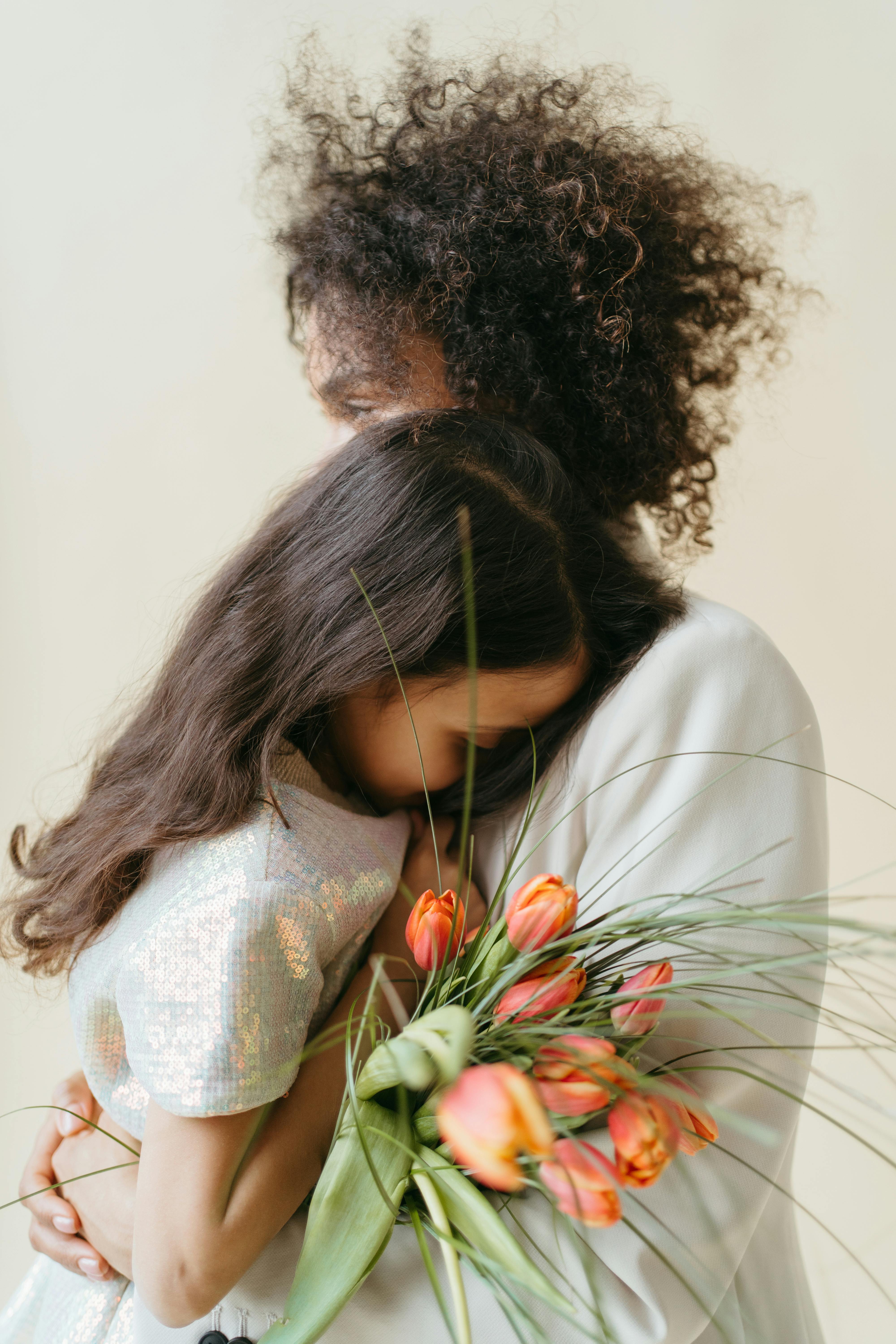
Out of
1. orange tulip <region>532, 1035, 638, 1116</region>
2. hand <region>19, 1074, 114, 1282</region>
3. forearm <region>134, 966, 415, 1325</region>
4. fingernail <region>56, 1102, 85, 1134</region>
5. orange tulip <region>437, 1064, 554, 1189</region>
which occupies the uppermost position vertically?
orange tulip <region>437, 1064, 554, 1189</region>

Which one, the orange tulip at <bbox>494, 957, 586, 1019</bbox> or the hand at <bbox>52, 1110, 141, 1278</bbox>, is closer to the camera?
the orange tulip at <bbox>494, 957, 586, 1019</bbox>

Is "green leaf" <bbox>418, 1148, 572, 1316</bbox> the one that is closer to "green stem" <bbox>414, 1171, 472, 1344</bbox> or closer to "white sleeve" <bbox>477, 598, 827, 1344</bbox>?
"green stem" <bbox>414, 1171, 472, 1344</bbox>

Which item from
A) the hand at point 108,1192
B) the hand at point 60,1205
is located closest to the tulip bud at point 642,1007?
the hand at point 108,1192

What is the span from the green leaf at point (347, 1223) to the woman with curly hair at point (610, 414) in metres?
0.11

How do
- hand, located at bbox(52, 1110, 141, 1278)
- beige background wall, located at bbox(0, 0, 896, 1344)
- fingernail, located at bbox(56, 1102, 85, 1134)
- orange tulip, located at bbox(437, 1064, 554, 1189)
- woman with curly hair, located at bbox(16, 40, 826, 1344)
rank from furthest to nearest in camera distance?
1. beige background wall, located at bbox(0, 0, 896, 1344)
2. fingernail, located at bbox(56, 1102, 85, 1134)
3. hand, located at bbox(52, 1110, 141, 1278)
4. woman with curly hair, located at bbox(16, 40, 826, 1344)
5. orange tulip, located at bbox(437, 1064, 554, 1189)

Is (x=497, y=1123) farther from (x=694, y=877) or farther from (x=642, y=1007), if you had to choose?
(x=694, y=877)

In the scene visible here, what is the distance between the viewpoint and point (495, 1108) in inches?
14.0

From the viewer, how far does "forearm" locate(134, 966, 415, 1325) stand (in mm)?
612

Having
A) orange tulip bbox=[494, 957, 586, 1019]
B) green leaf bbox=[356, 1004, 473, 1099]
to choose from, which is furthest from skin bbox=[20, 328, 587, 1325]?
orange tulip bbox=[494, 957, 586, 1019]

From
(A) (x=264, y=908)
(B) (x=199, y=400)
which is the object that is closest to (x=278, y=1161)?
(A) (x=264, y=908)

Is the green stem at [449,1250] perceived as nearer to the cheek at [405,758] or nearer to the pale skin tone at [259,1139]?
the pale skin tone at [259,1139]

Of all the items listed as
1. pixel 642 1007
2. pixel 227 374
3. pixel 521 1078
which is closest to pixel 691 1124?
pixel 642 1007

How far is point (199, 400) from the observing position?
1.53 meters

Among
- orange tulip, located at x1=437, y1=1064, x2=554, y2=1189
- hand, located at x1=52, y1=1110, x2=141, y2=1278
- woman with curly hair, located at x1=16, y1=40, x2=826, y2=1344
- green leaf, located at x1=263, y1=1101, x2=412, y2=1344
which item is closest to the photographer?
orange tulip, located at x1=437, y1=1064, x2=554, y2=1189
